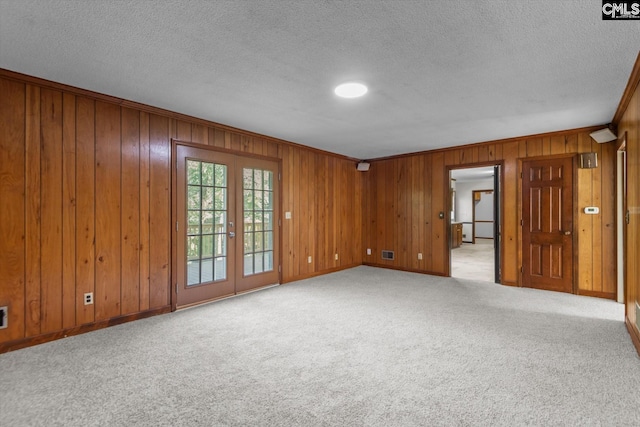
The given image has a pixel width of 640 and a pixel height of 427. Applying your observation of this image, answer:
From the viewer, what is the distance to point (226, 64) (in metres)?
2.50

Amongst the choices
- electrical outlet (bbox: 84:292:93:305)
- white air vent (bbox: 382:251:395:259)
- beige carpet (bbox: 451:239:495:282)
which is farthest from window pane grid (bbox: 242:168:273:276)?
beige carpet (bbox: 451:239:495:282)

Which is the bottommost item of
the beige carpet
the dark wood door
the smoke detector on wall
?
the beige carpet

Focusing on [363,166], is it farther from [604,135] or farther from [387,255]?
[604,135]

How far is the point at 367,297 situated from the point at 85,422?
129 inches

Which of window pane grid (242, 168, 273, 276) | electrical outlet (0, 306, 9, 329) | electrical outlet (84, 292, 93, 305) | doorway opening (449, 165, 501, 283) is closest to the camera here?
electrical outlet (0, 306, 9, 329)

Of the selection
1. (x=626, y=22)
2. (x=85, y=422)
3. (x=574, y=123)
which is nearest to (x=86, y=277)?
(x=85, y=422)

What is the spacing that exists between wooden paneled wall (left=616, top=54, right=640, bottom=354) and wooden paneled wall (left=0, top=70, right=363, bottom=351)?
4.39 metres

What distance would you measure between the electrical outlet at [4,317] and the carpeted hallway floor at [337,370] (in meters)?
0.24

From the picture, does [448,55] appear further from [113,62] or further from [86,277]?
[86,277]

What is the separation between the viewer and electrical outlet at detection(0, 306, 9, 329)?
2619 millimetres

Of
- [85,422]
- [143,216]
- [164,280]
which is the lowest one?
[85,422]

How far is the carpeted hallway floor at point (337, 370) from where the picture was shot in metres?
1.83

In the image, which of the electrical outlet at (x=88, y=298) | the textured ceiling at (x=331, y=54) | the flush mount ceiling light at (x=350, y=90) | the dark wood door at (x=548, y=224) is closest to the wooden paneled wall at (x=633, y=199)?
the textured ceiling at (x=331, y=54)

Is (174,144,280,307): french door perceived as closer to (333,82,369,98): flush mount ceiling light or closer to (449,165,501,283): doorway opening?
(333,82,369,98): flush mount ceiling light
